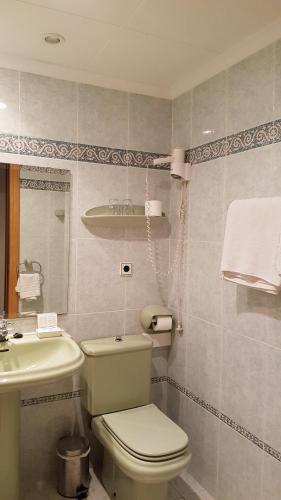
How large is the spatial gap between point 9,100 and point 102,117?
0.53 m

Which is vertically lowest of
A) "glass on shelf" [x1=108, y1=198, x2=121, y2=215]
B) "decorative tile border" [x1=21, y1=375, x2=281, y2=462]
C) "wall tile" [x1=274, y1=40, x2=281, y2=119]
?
"decorative tile border" [x1=21, y1=375, x2=281, y2=462]

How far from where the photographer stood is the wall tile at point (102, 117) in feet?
7.22

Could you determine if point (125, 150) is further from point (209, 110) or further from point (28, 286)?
point (28, 286)

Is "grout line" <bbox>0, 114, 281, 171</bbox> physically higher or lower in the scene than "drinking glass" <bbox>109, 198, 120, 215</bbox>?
higher

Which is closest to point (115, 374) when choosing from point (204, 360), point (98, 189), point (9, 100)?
point (204, 360)

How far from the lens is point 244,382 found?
6.04 ft

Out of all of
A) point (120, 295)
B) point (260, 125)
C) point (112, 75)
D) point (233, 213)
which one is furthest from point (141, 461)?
point (112, 75)

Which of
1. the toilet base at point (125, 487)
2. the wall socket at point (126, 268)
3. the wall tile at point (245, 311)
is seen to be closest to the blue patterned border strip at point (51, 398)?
the toilet base at point (125, 487)

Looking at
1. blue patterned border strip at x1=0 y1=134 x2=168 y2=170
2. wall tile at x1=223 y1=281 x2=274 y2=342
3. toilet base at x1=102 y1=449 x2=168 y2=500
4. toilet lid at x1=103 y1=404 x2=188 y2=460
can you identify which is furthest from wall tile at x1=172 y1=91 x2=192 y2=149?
toilet base at x1=102 y1=449 x2=168 y2=500

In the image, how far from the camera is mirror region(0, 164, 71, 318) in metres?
2.03

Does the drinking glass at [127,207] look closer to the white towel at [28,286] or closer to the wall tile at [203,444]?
the white towel at [28,286]

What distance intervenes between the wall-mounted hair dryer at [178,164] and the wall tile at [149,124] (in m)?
0.18

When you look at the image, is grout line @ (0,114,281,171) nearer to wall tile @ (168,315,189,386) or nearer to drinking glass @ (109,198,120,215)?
drinking glass @ (109,198,120,215)

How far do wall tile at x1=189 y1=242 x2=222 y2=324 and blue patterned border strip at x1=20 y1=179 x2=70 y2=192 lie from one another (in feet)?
2.68
